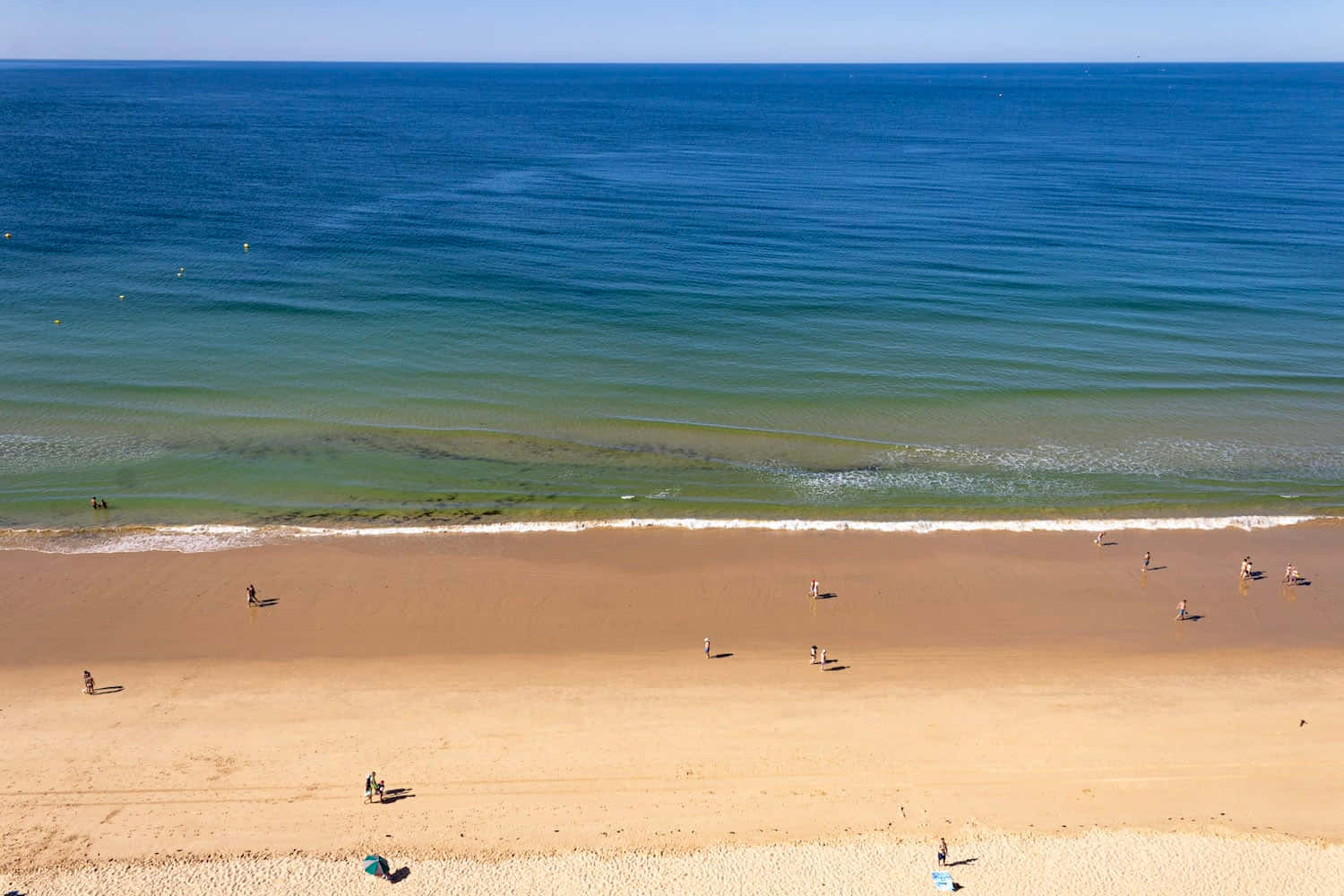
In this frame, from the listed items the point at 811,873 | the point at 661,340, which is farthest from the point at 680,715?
the point at 661,340

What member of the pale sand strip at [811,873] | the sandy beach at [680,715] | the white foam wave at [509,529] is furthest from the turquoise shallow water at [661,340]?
the pale sand strip at [811,873]

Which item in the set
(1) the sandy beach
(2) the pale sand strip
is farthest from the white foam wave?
(2) the pale sand strip

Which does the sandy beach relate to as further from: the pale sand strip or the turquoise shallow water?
the turquoise shallow water

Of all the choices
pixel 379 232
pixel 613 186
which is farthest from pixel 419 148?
pixel 379 232

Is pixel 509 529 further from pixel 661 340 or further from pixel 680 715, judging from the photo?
pixel 661 340

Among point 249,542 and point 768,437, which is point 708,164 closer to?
point 768,437
